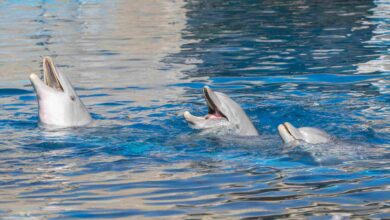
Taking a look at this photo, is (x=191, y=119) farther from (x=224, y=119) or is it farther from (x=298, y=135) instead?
(x=298, y=135)

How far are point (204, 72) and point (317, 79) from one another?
1728 mm

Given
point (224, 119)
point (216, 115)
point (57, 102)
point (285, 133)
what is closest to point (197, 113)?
point (216, 115)

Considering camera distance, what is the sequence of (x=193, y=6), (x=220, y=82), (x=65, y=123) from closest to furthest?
1. (x=65, y=123)
2. (x=220, y=82)
3. (x=193, y=6)

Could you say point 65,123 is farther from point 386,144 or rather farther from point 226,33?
point 226,33

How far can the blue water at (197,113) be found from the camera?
19.7 feet

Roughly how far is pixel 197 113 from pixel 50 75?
6.69ft

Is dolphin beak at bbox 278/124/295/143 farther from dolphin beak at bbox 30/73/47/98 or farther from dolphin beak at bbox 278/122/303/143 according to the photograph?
dolphin beak at bbox 30/73/47/98

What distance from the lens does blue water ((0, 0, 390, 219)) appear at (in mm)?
6004

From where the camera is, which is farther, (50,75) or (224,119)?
(50,75)

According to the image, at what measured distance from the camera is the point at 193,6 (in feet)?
75.3

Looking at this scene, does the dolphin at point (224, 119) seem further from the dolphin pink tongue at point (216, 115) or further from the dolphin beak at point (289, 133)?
the dolphin beak at point (289, 133)

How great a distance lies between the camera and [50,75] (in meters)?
8.62

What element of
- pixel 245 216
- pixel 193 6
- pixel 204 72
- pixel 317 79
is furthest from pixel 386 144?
pixel 193 6

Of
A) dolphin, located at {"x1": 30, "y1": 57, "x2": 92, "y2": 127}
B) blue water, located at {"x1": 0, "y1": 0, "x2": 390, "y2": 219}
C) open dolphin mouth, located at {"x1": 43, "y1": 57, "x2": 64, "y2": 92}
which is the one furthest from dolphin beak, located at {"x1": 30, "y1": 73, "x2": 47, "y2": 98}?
blue water, located at {"x1": 0, "y1": 0, "x2": 390, "y2": 219}
